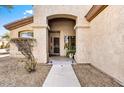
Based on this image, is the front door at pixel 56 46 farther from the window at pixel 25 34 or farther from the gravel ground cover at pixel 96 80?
the gravel ground cover at pixel 96 80

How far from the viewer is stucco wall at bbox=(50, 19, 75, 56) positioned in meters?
17.5

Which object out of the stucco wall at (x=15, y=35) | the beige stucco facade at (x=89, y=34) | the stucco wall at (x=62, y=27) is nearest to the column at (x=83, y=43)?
the beige stucco facade at (x=89, y=34)

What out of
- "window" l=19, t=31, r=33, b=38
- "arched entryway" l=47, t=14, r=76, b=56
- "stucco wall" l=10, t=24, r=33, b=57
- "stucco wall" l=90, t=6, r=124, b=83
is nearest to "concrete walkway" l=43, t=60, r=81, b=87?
"stucco wall" l=90, t=6, r=124, b=83

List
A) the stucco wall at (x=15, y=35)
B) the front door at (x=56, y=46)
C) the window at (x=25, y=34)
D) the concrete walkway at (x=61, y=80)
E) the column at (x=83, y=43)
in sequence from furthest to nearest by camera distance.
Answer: the front door at (x=56, y=46), the window at (x=25, y=34), the stucco wall at (x=15, y=35), the column at (x=83, y=43), the concrete walkway at (x=61, y=80)

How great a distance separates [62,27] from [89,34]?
18.2ft

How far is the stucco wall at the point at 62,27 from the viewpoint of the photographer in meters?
17.5

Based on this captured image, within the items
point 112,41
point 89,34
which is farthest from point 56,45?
point 112,41

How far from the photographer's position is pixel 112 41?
7.39m

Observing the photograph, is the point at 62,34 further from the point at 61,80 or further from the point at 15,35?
the point at 61,80

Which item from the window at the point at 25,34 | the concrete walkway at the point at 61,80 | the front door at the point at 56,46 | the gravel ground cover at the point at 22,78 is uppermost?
the window at the point at 25,34

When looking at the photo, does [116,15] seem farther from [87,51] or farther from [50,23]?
[50,23]

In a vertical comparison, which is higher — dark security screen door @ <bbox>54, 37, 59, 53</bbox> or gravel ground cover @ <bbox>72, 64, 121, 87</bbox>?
dark security screen door @ <bbox>54, 37, 59, 53</bbox>

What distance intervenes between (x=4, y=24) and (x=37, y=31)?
572cm

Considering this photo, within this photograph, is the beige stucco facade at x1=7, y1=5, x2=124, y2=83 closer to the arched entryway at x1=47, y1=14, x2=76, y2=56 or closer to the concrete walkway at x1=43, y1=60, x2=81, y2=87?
the arched entryway at x1=47, y1=14, x2=76, y2=56
